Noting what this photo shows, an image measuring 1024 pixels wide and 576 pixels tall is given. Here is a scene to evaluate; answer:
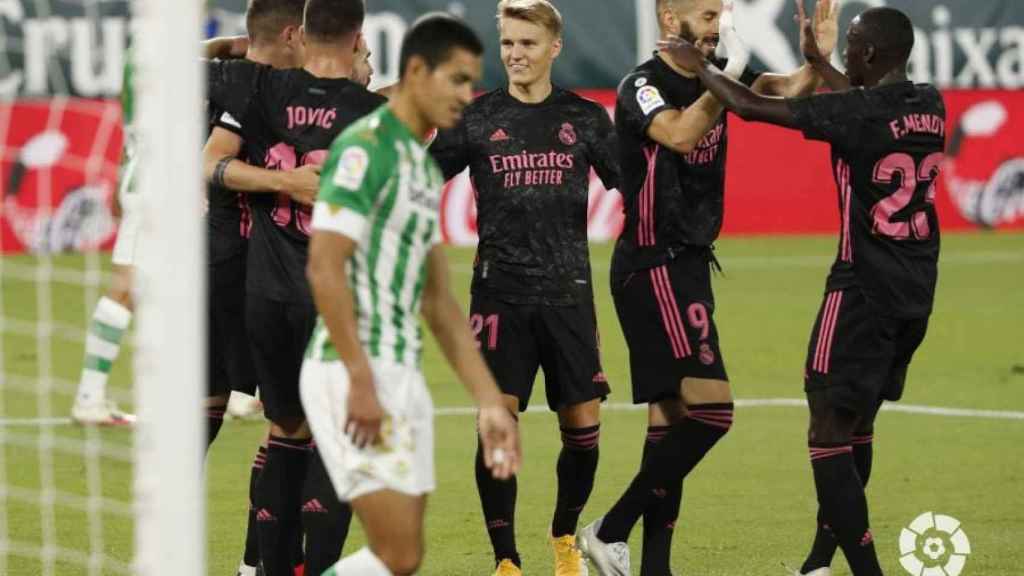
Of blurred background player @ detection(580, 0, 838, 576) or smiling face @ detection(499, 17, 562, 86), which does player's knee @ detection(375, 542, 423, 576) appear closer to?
blurred background player @ detection(580, 0, 838, 576)

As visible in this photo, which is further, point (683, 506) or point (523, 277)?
point (683, 506)

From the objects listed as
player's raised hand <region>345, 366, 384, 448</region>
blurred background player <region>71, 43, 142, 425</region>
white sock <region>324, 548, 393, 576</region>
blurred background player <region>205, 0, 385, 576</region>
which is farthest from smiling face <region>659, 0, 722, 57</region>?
white sock <region>324, 548, 393, 576</region>

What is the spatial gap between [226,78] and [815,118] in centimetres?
211

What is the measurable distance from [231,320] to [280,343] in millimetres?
793

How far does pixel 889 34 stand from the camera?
6.89 metres

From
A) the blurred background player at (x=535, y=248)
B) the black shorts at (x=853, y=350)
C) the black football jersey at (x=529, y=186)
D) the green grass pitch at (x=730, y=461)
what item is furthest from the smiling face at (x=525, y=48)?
the green grass pitch at (x=730, y=461)

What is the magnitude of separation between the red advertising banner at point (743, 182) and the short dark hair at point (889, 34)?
12.5 meters

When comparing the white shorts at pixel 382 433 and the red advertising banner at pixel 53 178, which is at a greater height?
the red advertising banner at pixel 53 178

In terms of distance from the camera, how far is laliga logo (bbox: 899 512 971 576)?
7.51 meters

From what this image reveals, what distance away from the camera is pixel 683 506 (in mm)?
8867

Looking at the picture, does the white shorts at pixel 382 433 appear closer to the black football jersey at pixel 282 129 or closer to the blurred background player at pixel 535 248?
the black football jersey at pixel 282 129

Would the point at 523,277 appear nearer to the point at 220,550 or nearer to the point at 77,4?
the point at 220,550

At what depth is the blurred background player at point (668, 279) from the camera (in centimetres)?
739

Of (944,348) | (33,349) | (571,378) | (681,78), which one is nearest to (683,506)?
(571,378)
